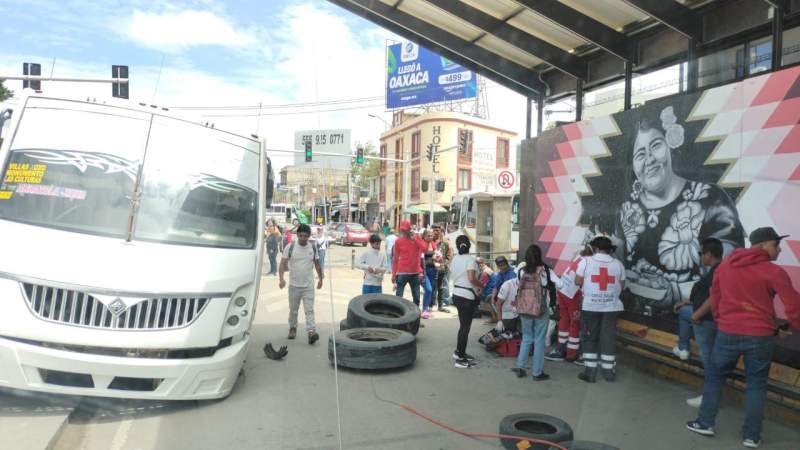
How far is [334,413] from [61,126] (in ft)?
12.9

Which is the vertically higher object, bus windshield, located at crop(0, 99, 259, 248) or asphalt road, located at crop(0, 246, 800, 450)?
bus windshield, located at crop(0, 99, 259, 248)

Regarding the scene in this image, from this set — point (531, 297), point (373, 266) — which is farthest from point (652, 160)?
point (373, 266)

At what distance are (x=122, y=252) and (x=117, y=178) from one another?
0.89 m

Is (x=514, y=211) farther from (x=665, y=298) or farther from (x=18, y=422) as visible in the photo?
(x=18, y=422)

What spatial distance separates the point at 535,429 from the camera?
4.92 metres

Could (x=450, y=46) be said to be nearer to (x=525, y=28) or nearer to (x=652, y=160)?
(x=525, y=28)

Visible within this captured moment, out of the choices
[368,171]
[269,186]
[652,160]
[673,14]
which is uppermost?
[368,171]

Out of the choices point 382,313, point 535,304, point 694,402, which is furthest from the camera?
point 382,313

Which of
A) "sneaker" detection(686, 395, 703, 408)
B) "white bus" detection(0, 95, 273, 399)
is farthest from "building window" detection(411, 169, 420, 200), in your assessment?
"sneaker" detection(686, 395, 703, 408)

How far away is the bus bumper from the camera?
4484mm

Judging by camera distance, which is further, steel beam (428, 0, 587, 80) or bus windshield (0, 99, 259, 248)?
steel beam (428, 0, 587, 80)

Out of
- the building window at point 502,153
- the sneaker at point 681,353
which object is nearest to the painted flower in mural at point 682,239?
the sneaker at point 681,353

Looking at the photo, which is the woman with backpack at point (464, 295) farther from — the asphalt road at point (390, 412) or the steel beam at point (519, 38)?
the steel beam at point (519, 38)

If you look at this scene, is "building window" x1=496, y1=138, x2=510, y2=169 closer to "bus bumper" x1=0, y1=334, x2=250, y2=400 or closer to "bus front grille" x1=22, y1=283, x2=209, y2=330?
"bus bumper" x1=0, y1=334, x2=250, y2=400
